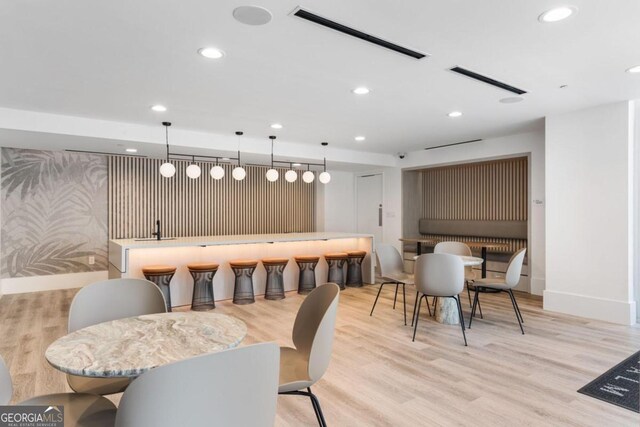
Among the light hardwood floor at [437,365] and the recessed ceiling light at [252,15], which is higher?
the recessed ceiling light at [252,15]

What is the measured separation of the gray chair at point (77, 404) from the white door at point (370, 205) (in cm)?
726

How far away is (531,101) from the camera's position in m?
4.25

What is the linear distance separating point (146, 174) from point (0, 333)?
3.74 m

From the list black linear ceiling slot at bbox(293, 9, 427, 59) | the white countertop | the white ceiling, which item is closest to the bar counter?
the white countertop

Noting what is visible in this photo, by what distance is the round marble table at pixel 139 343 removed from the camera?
137 cm

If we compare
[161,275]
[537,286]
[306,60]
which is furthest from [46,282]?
[537,286]

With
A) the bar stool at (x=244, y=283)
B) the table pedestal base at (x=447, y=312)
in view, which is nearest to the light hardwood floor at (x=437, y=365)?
the table pedestal base at (x=447, y=312)

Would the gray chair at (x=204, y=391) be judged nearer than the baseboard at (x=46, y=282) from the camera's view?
Yes

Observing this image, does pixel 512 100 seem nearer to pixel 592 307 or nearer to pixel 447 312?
pixel 447 312

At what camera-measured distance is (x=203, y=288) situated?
5.12m

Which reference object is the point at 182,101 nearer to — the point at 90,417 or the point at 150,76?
the point at 150,76

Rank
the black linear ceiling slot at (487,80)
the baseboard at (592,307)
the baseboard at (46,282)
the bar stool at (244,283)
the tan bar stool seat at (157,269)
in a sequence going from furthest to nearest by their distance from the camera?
the baseboard at (46,282), the bar stool at (244,283), the tan bar stool seat at (157,269), the baseboard at (592,307), the black linear ceiling slot at (487,80)

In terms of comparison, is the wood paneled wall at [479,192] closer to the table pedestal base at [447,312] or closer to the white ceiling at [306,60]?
the white ceiling at [306,60]

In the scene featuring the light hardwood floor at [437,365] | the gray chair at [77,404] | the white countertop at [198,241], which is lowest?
the light hardwood floor at [437,365]
